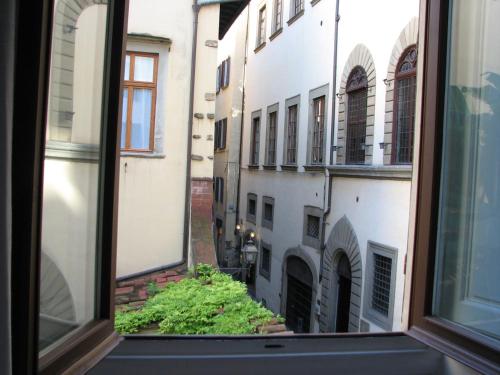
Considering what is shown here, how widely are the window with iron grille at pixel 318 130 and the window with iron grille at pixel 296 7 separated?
2.73 meters

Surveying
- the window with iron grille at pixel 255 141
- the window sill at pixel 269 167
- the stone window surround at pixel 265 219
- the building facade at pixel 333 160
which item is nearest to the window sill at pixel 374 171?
the building facade at pixel 333 160

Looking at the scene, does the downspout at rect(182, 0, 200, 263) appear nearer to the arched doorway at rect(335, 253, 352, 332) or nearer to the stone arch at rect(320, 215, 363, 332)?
the stone arch at rect(320, 215, 363, 332)

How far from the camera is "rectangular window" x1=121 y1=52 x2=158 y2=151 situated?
709 cm

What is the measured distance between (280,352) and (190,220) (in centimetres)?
563

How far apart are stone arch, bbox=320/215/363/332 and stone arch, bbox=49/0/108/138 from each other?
8.91 m

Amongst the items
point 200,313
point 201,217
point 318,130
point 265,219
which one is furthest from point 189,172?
point 265,219

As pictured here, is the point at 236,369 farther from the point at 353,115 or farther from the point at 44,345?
the point at 353,115

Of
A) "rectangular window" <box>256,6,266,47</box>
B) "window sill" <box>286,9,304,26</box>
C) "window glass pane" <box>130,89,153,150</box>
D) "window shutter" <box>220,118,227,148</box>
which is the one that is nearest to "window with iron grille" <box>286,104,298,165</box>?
"window sill" <box>286,9,304,26</box>

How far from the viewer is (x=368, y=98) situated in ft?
32.0

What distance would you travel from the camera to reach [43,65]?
1256mm

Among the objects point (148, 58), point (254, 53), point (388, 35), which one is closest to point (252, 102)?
point (254, 53)

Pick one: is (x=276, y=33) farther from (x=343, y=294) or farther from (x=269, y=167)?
(x=343, y=294)

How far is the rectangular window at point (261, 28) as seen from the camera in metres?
16.8

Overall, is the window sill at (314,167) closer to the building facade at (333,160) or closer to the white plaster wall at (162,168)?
the building facade at (333,160)
